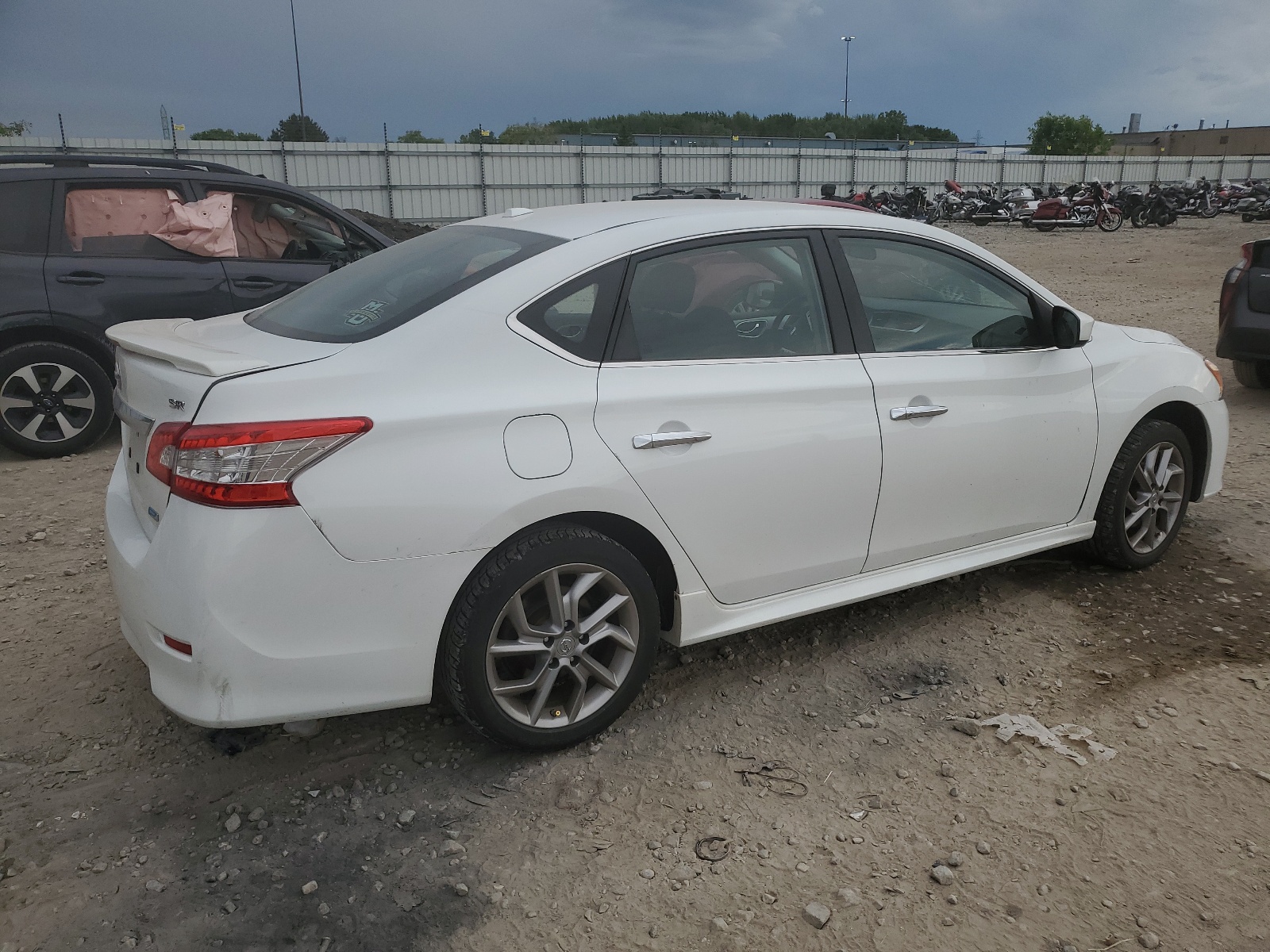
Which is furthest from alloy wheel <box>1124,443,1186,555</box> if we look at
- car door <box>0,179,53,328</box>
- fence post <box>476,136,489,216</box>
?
fence post <box>476,136,489,216</box>

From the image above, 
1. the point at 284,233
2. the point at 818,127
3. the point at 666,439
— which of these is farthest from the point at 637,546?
the point at 818,127

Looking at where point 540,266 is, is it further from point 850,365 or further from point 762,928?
Answer: point 762,928

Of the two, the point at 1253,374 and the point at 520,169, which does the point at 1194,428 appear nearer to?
the point at 1253,374

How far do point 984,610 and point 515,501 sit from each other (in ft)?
7.76

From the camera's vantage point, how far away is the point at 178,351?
2.82 meters

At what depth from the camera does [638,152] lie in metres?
29.9

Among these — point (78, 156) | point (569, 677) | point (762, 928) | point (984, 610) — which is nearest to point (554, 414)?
point (569, 677)

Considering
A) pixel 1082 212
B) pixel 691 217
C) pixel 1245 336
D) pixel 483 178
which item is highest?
pixel 483 178

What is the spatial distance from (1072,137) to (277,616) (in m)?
105

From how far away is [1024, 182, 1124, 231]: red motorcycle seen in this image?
26766 millimetres

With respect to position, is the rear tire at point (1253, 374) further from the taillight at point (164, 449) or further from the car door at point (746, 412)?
the taillight at point (164, 449)

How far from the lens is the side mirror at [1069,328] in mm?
3912

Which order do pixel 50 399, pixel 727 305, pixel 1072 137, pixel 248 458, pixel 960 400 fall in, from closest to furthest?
1. pixel 248 458
2. pixel 727 305
3. pixel 960 400
4. pixel 50 399
5. pixel 1072 137

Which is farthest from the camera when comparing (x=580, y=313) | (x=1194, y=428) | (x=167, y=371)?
(x=1194, y=428)
